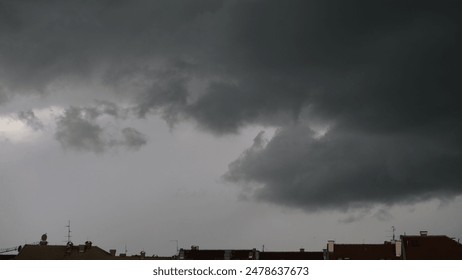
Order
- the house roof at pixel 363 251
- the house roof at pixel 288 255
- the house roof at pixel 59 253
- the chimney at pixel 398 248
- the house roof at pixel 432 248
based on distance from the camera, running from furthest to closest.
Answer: the house roof at pixel 288 255 → the house roof at pixel 59 253 → the house roof at pixel 363 251 → the chimney at pixel 398 248 → the house roof at pixel 432 248

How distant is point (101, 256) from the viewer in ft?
293

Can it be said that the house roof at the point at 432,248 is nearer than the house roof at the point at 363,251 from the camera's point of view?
Yes

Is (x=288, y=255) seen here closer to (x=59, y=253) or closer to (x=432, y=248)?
(x=432, y=248)

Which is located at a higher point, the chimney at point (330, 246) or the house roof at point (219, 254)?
the chimney at point (330, 246)

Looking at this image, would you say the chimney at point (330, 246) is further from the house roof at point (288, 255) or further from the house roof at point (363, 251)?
the house roof at point (288, 255)

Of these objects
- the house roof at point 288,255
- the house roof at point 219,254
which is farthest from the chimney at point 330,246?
the house roof at point 219,254

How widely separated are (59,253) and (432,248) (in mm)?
49316

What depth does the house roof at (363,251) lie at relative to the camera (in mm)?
82125

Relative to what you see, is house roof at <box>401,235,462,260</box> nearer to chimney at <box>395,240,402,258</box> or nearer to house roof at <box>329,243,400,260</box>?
chimney at <box>395,240,402,258</box>

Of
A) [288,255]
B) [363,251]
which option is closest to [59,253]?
[288,255]

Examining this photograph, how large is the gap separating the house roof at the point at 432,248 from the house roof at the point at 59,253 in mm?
40196

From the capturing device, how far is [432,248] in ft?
257
